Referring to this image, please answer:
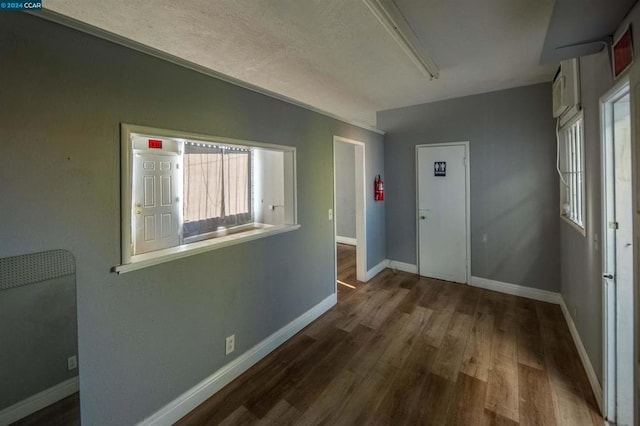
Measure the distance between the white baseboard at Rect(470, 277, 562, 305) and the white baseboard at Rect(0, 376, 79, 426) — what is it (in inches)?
177

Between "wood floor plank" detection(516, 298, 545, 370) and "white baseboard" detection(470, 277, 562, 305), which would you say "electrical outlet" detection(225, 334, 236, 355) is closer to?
"wood floor plank" detection(516, 298, 545, 370)

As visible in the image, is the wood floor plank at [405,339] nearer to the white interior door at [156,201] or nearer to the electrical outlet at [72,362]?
the electrical outlet at [72,362]

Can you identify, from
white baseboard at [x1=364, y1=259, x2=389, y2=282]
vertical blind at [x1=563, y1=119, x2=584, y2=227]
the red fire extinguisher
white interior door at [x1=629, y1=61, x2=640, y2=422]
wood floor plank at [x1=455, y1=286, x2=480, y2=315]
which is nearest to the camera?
white interior door at [x1=629, y1=61, x2=640, y2=422]

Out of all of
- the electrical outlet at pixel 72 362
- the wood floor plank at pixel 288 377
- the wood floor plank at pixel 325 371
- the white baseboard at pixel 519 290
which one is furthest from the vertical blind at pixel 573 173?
the electrical outlet at pixel 72 362

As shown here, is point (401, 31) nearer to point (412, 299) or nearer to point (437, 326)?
point (437, 326)

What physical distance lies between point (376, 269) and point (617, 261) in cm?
308

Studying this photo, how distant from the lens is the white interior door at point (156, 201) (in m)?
2.89

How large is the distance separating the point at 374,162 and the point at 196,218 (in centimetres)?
286

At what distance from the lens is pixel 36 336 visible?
1.29 metres

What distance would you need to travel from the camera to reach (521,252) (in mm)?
3656

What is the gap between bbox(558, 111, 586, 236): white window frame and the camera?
238 cm

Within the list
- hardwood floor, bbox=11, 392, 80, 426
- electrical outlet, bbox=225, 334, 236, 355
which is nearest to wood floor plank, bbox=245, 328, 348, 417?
electrical outlet, bbox=225, 334, 236, 355

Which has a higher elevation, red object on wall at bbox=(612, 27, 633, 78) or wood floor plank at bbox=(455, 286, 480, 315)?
red object on wall at bbox=(612, 27, 633, 78)

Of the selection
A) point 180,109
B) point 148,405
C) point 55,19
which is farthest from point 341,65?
point 148,405
